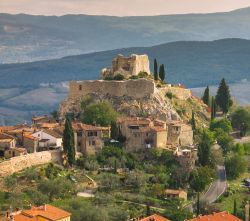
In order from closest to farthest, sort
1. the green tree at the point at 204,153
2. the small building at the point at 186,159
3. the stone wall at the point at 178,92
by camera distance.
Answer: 1. the small building at the point at 186,159
2. the green tree at the point at 204,153
3. the stone wall at the point at 178,92

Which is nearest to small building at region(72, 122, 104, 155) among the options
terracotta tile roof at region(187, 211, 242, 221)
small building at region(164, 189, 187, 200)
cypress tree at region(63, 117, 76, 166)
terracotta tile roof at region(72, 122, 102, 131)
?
terracotta tile roof at region(72, 122, 102, 131)

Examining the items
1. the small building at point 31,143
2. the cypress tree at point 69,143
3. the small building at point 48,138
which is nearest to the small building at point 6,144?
the small building at point 31,143

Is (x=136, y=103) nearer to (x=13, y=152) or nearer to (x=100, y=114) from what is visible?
(x=100, y=114)

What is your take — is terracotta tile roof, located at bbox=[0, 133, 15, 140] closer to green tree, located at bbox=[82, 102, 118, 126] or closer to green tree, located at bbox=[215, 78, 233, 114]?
green tree, located at bbox=[82, 102, 118, 126]

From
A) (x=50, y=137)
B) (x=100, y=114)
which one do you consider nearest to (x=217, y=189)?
(x=100, y=114)

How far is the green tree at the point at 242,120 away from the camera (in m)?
91.5

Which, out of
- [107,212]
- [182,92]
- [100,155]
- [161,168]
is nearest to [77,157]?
[100,155]

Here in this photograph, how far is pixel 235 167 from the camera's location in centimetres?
7819

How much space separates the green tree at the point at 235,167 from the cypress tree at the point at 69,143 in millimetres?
14861

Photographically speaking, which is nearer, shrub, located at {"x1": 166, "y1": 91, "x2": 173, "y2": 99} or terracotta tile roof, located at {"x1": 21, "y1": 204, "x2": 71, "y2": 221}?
terracotta tile roof, located at {"x1": 21, "y1": 204, "x2": 71, "y2": 221}

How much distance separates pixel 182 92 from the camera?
93062mm

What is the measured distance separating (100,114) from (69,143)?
996cm

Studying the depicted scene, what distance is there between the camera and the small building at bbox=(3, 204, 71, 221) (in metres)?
55.6

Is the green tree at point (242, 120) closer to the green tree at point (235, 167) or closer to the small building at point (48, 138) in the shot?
the green tree at point (235, 167)
